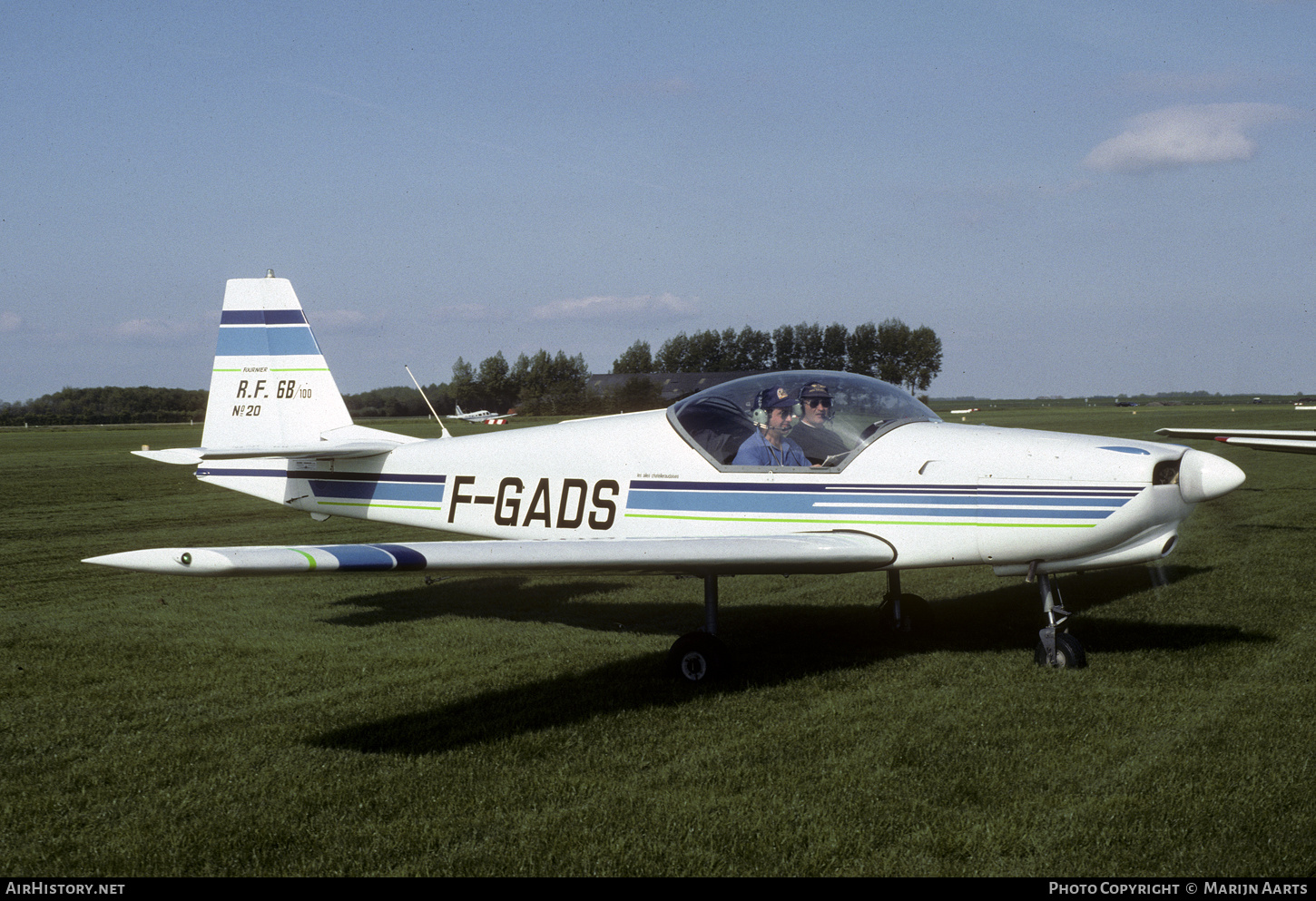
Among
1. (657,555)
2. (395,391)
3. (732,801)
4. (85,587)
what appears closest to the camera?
(732,801)

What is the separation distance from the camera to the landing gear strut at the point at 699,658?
589 cm

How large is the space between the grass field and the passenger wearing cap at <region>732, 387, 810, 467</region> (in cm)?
134

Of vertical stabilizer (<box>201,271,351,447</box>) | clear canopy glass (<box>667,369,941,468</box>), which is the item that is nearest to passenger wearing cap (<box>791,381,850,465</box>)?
clear canopy glass (<box>667,369,941,468</box>)

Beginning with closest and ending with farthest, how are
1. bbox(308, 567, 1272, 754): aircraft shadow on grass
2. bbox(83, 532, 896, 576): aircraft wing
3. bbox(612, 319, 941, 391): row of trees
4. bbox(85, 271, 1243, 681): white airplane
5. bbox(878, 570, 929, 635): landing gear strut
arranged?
1. bbox(83, 532, 896, 576): aircraft wing
2. bbox(308, 567, 1272, 754): aircraft shadow on grass
3. bbox(85, 271, 1243, 681): white airplane
4. bbox(878, 570, 929, 635): landing gear strut
5. bbox(612, 319, 941, 391): row of trees

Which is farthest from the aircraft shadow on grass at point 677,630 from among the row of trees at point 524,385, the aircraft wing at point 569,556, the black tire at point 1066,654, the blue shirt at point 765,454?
the row of trees at point 524,385

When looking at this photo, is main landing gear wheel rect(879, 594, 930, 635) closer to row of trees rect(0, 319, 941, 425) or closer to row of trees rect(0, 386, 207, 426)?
row of trees rect(0, 319, 941, 425)

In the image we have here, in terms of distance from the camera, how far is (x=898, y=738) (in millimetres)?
4730

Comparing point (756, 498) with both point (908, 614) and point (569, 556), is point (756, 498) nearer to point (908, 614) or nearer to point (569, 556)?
point (569, 556)

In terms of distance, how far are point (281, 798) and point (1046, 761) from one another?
11.0 feet

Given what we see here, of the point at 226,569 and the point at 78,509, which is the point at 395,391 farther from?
the point at 226,569

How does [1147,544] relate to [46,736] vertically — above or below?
above

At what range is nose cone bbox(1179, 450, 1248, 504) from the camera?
548cm
